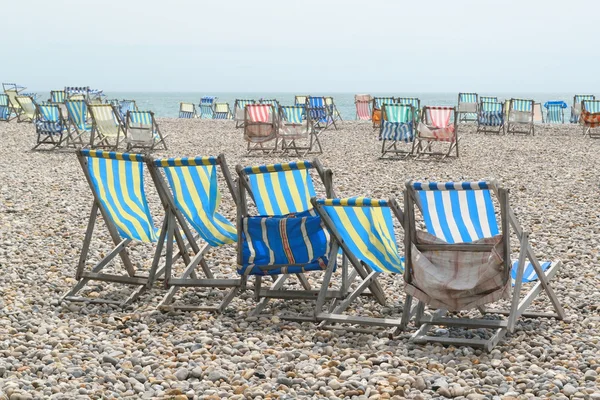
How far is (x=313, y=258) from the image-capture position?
12.9 feet

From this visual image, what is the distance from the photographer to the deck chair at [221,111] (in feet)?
77.0

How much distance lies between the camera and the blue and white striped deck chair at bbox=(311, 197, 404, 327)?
3.75m

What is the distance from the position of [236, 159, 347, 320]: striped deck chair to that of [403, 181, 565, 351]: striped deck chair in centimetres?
50

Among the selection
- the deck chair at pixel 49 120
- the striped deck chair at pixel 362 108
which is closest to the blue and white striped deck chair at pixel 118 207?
the deck chair at pixel 49 120

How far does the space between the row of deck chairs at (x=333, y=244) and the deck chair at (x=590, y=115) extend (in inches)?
439

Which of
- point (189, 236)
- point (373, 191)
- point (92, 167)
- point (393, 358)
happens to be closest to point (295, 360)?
point (393, 358)

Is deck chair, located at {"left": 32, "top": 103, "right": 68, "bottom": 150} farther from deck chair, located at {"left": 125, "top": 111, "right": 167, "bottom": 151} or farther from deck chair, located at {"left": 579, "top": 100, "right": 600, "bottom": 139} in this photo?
deck chair, located at {"left": 579, "top": 100, "right": 600, "bottom": 139}

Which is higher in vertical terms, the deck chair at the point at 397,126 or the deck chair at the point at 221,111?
the deck chair at the point at 397,126

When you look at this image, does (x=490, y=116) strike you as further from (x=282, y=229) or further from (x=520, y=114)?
(x=282, y=229)

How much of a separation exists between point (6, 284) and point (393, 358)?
2.35 metres

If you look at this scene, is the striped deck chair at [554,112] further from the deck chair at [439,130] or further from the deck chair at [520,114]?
the deck chair at [439,130]

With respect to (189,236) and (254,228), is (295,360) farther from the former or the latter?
(189,236)

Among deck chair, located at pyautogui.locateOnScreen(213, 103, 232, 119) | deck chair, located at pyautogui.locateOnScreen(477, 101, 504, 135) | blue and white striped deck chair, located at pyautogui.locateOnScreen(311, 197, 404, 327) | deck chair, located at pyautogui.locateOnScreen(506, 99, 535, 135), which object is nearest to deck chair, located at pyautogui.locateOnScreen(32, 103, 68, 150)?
deck chair, located at pyautogui.locateOnScreen(477, 101, 504, 135)

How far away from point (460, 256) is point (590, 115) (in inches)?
480
